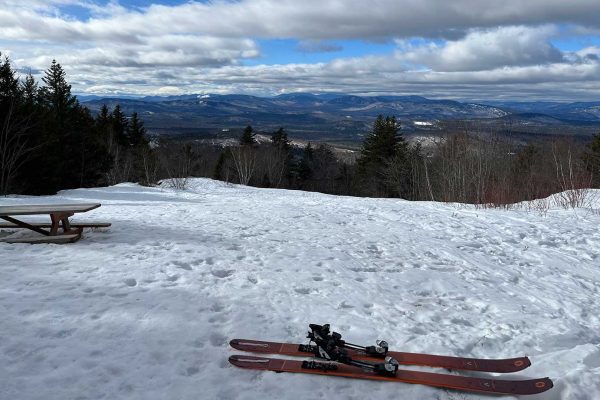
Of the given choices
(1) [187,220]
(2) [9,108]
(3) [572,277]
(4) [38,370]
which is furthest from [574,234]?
(2) [9,108]

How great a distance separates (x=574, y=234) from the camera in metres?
9.33

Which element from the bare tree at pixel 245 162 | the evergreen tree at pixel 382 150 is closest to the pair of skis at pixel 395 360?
the bare tree at pixel 245 162

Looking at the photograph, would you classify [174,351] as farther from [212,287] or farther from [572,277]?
[572,277]

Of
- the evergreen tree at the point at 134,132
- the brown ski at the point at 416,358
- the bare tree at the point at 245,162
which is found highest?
the evergreen tree at the point at 134,132

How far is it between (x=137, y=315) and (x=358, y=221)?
7374 mm

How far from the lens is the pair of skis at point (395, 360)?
3.60m

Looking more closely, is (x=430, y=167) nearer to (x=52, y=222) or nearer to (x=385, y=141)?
(x=385, y=141)

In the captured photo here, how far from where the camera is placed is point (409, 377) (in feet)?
12.2

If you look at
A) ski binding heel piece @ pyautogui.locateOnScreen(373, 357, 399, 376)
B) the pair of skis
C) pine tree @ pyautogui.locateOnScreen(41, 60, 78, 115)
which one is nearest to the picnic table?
the pair of skis

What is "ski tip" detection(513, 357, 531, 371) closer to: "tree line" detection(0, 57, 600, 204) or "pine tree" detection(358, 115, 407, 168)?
"tree line" detection(0, 57, 600, 204)

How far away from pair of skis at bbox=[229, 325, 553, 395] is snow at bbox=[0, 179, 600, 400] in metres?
0.08

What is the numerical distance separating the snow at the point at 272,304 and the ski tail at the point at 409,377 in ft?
0.23

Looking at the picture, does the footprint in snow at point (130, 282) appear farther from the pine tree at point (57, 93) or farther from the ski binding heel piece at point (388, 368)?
the pine tree at point (57, 93)

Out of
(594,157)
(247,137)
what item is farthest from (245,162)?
(594,157)
